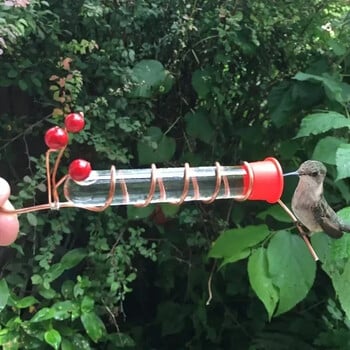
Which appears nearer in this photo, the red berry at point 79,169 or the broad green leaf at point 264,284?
the red berry at point 79,169

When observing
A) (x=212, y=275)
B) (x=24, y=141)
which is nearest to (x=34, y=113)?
(x=24, y=141)

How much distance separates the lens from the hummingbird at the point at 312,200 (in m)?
0.63

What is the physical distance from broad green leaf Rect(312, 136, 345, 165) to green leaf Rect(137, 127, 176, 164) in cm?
30

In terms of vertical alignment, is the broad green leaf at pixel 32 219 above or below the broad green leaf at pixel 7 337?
above

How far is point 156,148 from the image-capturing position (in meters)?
1.27

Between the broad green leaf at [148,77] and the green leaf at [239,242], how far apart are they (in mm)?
304

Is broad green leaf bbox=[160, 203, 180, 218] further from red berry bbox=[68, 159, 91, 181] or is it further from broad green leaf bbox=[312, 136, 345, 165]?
red berry bbox=[68, 159, 91, 181]

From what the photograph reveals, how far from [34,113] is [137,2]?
0.30 m

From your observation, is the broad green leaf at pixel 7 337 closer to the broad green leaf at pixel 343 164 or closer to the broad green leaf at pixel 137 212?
the broad green leaf at pixel 137 212

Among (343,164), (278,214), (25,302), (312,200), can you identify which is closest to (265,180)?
(312,200)

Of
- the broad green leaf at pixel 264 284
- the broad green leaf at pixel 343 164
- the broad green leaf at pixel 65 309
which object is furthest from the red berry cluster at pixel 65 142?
the broad green leaf at pixel 65 309

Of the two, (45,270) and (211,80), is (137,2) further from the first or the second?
(45,270)

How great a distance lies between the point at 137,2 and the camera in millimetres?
1206

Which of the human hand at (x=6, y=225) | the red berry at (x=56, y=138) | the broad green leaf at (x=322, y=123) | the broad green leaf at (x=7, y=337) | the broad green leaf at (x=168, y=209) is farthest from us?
the broad green leaf at (x=168, y=209)
